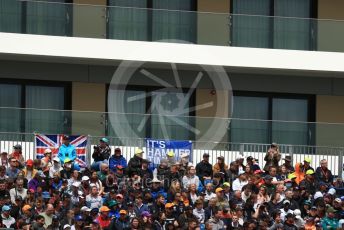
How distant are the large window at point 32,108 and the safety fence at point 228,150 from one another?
790mm

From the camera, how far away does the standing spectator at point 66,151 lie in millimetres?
41906

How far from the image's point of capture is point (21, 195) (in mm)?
38438

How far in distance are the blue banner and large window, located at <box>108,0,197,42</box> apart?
4368mm

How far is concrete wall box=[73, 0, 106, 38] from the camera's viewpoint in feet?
→ 154

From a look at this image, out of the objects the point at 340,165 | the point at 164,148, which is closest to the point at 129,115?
the point at 164,148

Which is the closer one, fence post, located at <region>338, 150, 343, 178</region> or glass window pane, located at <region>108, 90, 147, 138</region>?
fence post, located at <region>338, 150, 343, 178</region>

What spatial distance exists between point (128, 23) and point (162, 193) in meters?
9.10

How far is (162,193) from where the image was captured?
40031mm

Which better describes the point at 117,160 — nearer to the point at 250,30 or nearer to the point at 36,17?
the point at 36,17

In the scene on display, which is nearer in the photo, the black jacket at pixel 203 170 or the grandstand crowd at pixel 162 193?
the grandstand crowd at pixel 162 193

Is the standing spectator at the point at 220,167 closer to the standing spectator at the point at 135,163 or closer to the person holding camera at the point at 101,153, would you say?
the standing spectator at the point at 135,163

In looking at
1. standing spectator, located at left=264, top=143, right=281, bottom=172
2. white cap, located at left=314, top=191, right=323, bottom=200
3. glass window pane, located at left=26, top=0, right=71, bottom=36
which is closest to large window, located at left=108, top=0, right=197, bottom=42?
glass window pane, located at left=26, top=0, right=71, bottom=36

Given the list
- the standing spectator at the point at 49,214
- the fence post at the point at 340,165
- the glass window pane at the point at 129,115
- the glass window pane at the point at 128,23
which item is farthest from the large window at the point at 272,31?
the standing spectator at the point at 49,214

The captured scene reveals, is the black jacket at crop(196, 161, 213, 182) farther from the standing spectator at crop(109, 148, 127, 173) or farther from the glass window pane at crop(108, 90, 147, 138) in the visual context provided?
the glass window pane at crop(108, 90, 147, 138)
